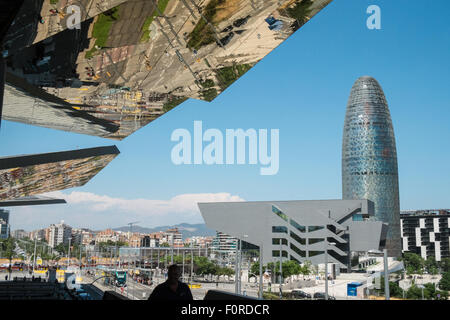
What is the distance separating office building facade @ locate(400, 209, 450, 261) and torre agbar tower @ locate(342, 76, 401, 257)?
22.6 m

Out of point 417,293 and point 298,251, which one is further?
point 298,251

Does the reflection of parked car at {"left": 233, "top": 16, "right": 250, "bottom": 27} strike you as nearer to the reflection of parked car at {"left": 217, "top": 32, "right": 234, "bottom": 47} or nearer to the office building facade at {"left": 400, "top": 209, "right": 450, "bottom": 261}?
the reflection of parked car at {"left": 217, "top": 32, "right": 234, "bottom": 47}

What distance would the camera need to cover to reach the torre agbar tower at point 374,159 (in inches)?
4545

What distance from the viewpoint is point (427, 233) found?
439 feet

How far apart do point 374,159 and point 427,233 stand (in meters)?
36.8

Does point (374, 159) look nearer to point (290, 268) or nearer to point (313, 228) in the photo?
point (313, 228)

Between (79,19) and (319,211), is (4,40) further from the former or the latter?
(319,211)

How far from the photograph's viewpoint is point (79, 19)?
691 centimetres

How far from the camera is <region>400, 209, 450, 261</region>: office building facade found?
421 feet

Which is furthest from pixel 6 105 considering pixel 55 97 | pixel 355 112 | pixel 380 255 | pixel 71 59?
pixel 355 112

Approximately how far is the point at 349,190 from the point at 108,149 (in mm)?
110734

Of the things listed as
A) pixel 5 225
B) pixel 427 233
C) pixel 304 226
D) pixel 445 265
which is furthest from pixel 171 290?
pixel 5 225
